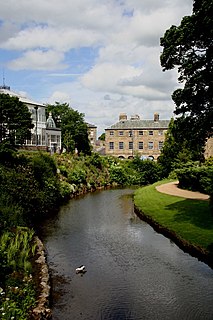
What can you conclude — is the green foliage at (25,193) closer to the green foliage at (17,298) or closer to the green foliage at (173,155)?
the green foliage at (17,298)

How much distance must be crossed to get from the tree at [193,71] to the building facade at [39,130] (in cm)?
3238

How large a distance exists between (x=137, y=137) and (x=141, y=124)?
2706 millimetres

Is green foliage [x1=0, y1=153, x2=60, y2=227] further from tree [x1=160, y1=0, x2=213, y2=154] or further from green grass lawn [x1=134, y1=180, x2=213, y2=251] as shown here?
tree [x1=160, y1=0, x2=213, y2=154]

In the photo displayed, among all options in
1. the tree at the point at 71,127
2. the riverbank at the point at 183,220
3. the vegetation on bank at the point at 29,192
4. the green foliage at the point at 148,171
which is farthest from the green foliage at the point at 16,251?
the tree at the point at 71,127

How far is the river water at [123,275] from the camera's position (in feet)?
30.1

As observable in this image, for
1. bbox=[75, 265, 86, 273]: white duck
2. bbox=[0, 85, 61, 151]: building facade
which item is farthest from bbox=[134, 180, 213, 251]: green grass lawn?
bbox=[0, 85, 61, 151]: building facade

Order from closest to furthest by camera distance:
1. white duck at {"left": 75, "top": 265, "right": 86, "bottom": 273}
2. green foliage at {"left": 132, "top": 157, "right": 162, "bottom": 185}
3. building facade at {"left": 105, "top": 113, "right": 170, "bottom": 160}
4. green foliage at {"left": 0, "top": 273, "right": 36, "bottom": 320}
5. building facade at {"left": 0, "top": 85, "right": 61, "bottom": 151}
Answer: green foliage at {"left": 0, "top": 273, "right": 36, "bottom": 320}, white duck at {"left": 75, "top": 265, "right": 86, "bottom": 273}, building facade at {"left": 0, "top": 85, "right": 61, "bottom": 151}, green foliage at {"left": 132, "top": 157, "right": 162, "bottom": 185}, building facade at {"left": 105, "top": 113, "right": 170, "bottom": 160}

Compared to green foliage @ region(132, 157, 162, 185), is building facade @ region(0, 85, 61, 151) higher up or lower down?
higher up

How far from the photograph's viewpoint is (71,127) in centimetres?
6194

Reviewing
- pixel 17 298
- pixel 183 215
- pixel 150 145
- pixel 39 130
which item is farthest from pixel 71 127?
pixel 17 298

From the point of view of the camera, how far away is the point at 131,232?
17.8m

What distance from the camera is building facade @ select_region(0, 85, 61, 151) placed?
1896 inches

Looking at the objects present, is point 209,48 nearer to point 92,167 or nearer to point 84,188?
point 84,188

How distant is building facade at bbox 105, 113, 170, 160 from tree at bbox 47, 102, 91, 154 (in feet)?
33.7
